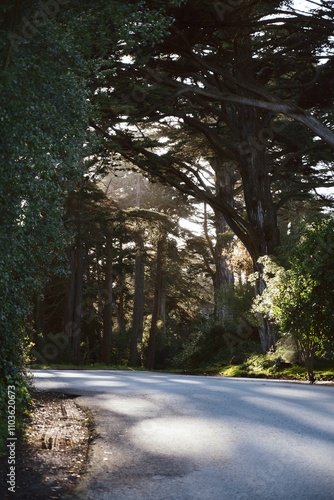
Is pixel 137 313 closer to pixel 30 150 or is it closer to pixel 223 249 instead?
pixel 223 249

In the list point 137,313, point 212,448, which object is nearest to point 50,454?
point 212,448

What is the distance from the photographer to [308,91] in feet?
73.5

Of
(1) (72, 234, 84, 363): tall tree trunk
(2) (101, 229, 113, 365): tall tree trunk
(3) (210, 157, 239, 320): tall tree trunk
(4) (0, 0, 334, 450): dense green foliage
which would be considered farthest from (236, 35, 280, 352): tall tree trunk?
(2) (101, 229, 113, 365): tall tree trunk

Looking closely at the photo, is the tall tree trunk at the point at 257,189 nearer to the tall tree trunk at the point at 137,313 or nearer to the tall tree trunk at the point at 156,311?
the tall tree trunk at the point at 137,313

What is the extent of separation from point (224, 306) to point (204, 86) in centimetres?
1540

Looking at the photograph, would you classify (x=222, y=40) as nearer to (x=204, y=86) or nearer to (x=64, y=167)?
(x=204, y=86)

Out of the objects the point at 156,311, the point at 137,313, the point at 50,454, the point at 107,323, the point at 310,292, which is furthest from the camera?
the point at 156,311

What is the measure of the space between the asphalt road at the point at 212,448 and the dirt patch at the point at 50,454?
0.18m

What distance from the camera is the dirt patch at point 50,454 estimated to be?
5.83 meters

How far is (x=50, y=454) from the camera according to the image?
736 centimetres

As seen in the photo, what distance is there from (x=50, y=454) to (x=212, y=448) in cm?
159

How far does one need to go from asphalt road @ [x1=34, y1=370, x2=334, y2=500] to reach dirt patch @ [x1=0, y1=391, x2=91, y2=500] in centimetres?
18

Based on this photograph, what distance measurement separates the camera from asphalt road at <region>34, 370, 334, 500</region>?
575 centimetres

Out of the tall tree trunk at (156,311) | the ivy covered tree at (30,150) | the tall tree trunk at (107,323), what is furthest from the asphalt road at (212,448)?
the tall tree trunk at (156,311)
